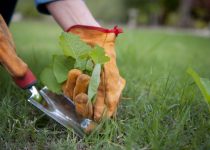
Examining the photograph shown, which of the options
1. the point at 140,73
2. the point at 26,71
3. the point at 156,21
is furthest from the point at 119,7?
the point at 26,71

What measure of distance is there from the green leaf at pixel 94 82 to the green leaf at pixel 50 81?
0.16 metres

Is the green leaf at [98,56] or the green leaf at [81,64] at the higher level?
the green leaf at [98,56]

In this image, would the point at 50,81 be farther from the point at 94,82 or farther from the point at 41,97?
the point at 94,82

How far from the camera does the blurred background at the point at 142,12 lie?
1616 cm

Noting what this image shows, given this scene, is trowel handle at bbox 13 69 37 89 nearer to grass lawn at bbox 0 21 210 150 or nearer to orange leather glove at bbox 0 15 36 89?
orange leather glove at bbox 0 15 36 89

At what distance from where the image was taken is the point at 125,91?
1.91 metres

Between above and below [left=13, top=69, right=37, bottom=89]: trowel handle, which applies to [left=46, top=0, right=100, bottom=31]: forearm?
above

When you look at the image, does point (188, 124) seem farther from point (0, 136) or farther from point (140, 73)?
point (140, 73)

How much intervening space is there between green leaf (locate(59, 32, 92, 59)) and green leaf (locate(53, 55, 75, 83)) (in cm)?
3

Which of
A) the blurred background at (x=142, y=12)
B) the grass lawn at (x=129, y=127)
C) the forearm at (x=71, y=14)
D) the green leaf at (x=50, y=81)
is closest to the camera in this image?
the grass lawn at (x=129, y=127)

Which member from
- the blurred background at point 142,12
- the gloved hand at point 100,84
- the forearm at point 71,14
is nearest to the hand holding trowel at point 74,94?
the gloved hand at point 100,84

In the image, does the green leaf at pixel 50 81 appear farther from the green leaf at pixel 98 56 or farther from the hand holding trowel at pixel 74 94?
the green leaf at pixel 98 56

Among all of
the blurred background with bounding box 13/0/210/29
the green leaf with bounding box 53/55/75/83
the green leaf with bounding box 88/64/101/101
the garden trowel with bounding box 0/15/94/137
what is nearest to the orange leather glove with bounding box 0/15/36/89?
the garden trowel with bounding box 0/15/94/137

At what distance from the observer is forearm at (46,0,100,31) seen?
1710 millimetres
